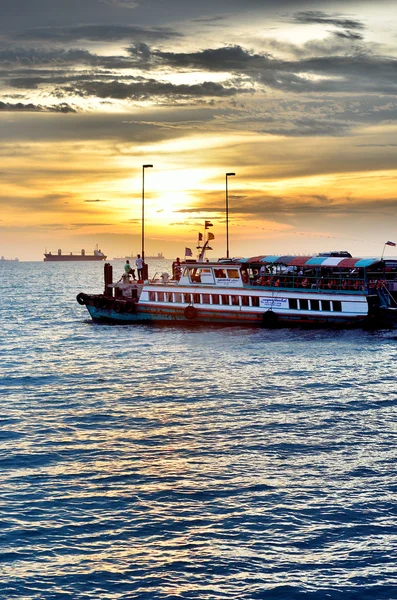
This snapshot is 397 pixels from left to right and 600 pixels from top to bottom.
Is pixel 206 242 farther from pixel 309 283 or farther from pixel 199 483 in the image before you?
pixel 199 483

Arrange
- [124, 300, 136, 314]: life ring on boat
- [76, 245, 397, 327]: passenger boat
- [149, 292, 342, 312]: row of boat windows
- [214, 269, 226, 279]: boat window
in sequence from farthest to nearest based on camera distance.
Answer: [124, 300, 136, 314]: life ring on boat, [214, 269, 226, 279]: boat window, [149, 292, 342, 312]: row of boat windows, [76, 245, 397, 327]: passenger boat

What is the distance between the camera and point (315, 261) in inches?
2785

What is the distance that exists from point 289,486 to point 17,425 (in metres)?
13.1

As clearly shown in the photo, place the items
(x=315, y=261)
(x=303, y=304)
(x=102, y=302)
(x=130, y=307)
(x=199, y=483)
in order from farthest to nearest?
1. (x=102, y=302)
2. (x=130, y=307)
3. (x=315, y=261)
4. (x=303, y=304)
5. (x=199, y=483)

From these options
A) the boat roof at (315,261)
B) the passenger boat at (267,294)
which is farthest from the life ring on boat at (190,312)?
the boat roof at (315,261)

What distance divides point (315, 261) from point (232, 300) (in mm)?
8295

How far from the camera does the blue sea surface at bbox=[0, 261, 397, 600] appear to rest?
17.6 meters

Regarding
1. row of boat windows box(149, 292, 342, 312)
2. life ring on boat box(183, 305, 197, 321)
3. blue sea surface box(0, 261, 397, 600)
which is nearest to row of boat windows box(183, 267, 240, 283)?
row of boat windows box(149, 292, 342, 312)

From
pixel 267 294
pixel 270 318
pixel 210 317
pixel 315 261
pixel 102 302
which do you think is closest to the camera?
pixel 270 318

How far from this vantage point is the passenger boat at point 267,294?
6781 centimetres

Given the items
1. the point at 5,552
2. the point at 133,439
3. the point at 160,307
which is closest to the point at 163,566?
the point at 5,552

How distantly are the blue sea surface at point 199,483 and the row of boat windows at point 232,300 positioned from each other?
21.1 metres

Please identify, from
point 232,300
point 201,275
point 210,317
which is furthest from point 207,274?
point 210,317

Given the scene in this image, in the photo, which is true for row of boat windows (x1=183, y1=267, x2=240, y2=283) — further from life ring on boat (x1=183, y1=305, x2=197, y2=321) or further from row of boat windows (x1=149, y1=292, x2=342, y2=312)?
life ring on boat (x1=183, y1=305, x2=197, y2=321)
